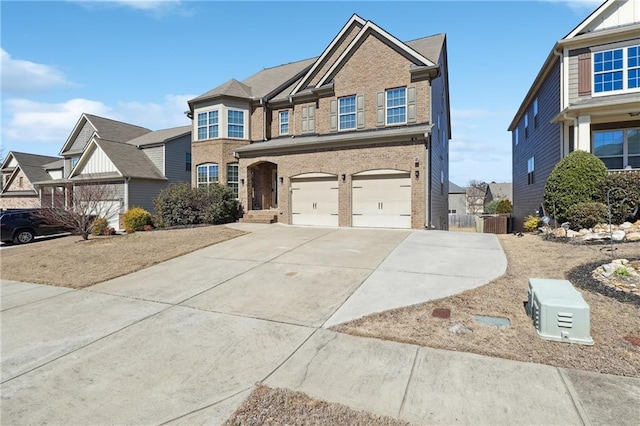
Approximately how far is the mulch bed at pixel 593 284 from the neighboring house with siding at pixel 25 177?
1565 inches

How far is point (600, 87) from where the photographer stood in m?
12.9

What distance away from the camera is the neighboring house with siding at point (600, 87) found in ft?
40.6

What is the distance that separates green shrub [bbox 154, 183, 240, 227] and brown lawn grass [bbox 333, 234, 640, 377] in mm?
14116

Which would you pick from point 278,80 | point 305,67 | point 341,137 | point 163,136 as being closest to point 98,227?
point 163,136

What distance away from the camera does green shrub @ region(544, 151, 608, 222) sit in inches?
430

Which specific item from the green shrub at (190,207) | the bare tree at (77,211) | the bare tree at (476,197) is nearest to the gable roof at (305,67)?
the green shrub at (190,207)

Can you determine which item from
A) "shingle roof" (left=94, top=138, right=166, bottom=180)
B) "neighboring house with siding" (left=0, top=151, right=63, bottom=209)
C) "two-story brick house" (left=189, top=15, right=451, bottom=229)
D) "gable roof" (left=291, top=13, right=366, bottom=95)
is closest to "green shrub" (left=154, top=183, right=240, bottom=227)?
"two-story brick house" (left=189, top=15, right=451, bottom=229)

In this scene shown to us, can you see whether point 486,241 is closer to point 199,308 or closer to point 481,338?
point 481,338

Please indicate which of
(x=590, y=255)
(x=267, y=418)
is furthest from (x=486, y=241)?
(x=267, y=418)

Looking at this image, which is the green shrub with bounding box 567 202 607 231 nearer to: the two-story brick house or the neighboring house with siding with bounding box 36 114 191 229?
the two-story brick house

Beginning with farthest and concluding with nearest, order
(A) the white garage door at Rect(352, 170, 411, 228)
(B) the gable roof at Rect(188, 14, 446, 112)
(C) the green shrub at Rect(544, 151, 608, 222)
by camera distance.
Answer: (B) the gable roof at Rect(188, 14, 446, 112) → (A) the white garage door at Rect(352, 170, 411, 228) → (C) the green shrub at Rect(544, 151, 608, 222)

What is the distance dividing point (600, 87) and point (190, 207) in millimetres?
19555

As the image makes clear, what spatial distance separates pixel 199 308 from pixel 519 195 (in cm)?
2362

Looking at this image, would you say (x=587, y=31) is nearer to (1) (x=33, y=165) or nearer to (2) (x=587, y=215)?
(2) (x=587, y=215)
